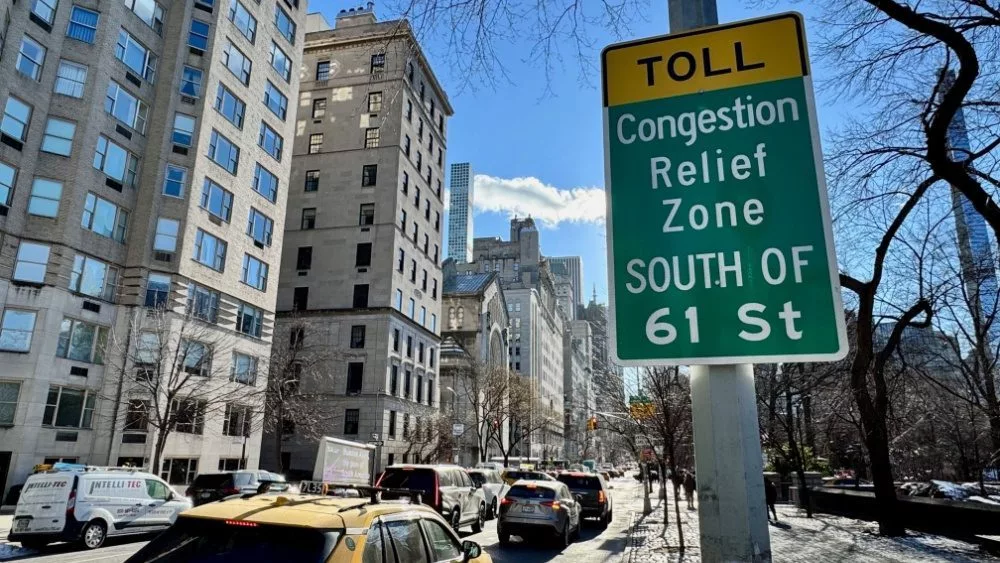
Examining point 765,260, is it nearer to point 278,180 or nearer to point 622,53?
point 622,53

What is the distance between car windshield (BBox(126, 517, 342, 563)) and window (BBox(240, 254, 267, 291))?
34769mm

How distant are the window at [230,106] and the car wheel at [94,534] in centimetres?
2576

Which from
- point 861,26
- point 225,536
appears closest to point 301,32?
point 861,26

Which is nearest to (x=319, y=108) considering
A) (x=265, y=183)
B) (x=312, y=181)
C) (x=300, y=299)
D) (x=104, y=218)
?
(x=312, y=181)

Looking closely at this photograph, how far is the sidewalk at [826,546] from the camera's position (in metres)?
13.9

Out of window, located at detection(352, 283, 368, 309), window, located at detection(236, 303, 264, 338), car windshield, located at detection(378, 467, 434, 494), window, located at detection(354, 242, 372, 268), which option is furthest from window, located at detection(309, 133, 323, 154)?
→ car windshield, located at detection(378, 467, 434, 494)

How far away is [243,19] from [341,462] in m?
33.9

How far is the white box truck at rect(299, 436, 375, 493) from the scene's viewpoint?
40.5 feet

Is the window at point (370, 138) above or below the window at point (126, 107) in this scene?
above

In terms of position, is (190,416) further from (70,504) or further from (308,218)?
(308,218)

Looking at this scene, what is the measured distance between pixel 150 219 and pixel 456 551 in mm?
30833

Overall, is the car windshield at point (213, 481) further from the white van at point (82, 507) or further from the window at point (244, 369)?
the window at point (244, 369)

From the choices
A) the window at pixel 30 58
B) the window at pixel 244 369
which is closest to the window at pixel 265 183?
the window at pixel 244 369

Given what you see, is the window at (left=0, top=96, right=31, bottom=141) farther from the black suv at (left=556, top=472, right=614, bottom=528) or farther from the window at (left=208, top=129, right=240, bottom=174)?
the black suv at (left=556, top=472, right=614, bottom=528)
